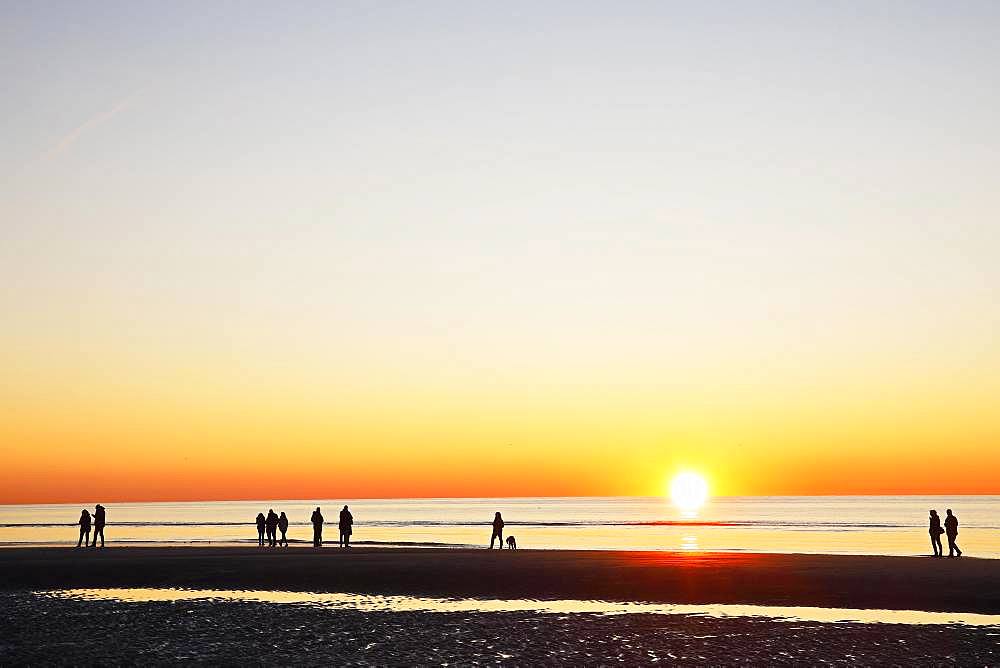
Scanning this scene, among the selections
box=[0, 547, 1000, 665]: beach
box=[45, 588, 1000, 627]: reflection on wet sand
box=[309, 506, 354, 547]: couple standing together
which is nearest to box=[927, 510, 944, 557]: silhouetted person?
box=[0, 547, 1000, 665]: beach

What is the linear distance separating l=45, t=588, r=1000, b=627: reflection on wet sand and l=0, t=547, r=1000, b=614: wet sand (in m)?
1.30

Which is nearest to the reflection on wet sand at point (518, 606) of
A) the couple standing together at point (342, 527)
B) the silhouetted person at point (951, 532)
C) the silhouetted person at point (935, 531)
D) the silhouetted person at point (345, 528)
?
the silhouetted person at point (951, 532)

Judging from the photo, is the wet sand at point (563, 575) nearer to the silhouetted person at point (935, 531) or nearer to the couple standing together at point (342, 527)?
the silhouetted person at point (935, 531)

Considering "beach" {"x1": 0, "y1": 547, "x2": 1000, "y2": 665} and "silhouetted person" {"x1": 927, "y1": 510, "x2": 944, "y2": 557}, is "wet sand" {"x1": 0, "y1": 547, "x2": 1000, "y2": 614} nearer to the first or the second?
"beach" {"x1": 0, "y1": 547, "x2": 1000, "y2": 665}

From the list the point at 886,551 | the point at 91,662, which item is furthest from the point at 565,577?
the point at 886,551

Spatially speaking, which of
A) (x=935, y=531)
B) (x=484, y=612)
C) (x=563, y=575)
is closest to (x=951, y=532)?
(x=935, y=531)

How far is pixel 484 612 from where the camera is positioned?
2992cm

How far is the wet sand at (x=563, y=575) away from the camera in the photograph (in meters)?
33.6

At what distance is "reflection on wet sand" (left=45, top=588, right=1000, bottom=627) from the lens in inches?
1102

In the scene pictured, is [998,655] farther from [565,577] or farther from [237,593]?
[237,593]

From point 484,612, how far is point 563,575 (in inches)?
440

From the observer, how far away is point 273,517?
63.7m

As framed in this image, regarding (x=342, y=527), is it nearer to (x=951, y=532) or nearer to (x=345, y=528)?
(x=345, y=528)

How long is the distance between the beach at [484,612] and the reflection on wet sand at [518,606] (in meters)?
0.31
